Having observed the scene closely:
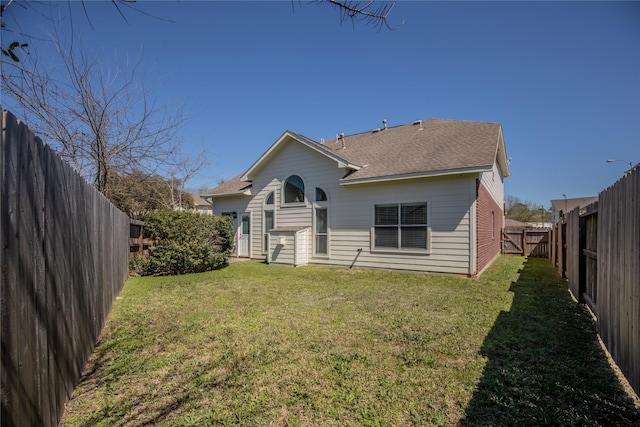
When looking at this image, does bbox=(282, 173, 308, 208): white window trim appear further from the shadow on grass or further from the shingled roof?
the shadow on grass

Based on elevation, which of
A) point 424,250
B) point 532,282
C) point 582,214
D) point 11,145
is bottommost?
point 532,282

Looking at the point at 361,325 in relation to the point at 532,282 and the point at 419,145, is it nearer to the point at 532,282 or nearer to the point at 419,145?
the point at 532,282

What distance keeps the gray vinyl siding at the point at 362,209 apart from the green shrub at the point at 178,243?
11.2 feet

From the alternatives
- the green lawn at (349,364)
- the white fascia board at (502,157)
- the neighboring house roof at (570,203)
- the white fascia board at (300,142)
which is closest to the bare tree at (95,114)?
the white fascia board at (300,142)

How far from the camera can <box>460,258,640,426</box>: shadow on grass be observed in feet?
8.05

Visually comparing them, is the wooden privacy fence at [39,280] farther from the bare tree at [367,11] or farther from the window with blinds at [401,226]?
the window with blinds at [401,226]

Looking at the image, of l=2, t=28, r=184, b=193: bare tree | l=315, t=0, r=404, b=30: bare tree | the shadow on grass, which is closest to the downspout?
the shadow on grass

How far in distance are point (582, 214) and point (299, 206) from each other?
8.60m

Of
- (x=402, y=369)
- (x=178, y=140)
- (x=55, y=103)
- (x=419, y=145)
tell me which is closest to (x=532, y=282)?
(x=419, y=145)

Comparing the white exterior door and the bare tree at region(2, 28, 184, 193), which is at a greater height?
the bare tree at region(2, 28, 184, 193)

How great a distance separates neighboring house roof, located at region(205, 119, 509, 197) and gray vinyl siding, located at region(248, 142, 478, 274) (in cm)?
37

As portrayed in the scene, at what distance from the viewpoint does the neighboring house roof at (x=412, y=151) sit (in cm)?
904

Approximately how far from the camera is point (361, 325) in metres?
4.68

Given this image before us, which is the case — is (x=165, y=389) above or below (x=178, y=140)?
below
